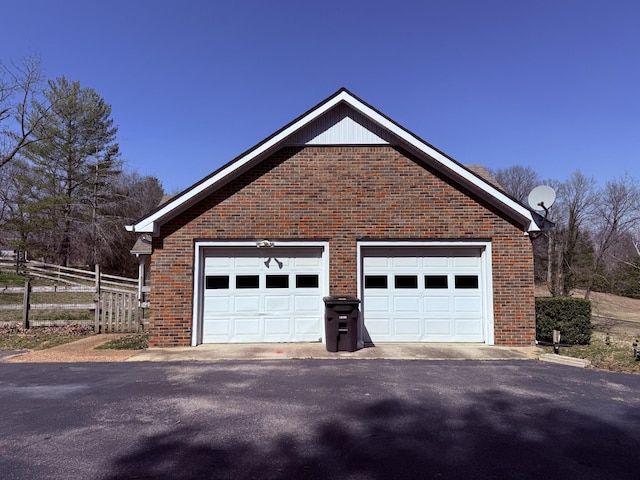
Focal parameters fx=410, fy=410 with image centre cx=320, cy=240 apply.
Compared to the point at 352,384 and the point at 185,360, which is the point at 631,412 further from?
the point at 185,360

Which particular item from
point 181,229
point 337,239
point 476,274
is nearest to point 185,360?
point 181,229

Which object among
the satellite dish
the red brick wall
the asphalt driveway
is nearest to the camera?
the asphalt driveway

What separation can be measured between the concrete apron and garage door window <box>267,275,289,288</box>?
141 centimetres

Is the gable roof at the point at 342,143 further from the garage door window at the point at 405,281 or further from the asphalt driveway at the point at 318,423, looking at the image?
the asphalt driveway at the point at 318,423

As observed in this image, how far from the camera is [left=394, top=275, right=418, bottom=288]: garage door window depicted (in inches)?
400

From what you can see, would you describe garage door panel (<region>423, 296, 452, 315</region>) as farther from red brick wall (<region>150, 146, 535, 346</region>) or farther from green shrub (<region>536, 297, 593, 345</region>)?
green shrub (<region>536, 297, 593, 345</region>)

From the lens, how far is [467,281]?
10148 mm

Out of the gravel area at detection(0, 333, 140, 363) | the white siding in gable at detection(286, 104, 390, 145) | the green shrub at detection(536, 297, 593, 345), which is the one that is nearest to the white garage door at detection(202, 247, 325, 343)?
the gravel area at detection(0, 333, 140, 363)

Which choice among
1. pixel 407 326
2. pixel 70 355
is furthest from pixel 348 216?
pixel 70 355

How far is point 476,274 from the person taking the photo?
33.3 feet

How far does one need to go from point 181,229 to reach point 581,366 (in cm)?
897

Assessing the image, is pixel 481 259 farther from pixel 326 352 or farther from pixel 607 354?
pixel 326 352

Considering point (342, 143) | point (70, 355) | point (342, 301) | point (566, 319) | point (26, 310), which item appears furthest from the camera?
point (26, 310)

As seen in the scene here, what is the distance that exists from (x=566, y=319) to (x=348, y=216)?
622 centimetres
